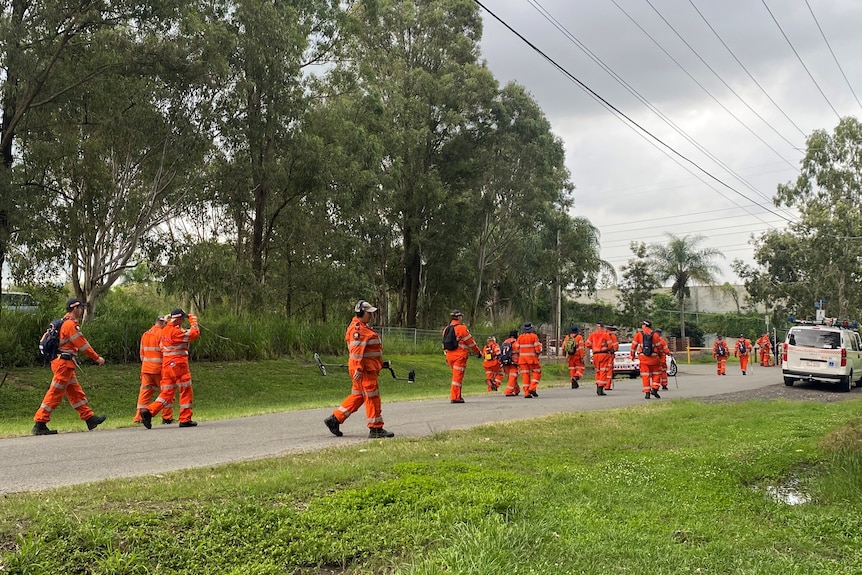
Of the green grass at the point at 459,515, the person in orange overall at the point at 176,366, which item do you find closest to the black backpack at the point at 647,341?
the green grass at the point at 459,515

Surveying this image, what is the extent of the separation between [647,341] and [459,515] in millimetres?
13606

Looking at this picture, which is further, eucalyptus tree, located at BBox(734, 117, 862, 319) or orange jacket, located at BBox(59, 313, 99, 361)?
eucalyptus tree, located at BBox(734, 117, 862, 319)

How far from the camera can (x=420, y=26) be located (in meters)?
40.0

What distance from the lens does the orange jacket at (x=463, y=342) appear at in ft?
44.1

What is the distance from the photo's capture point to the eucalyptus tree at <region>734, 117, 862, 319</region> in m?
48.9

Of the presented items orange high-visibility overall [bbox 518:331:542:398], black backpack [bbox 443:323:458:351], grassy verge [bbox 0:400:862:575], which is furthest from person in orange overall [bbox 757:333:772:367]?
grassy verge [bbox 0:400:862:575]

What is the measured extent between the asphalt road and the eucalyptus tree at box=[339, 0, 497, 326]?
23.4 m

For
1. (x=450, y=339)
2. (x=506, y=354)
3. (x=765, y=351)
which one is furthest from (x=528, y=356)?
(x=765, y=351)

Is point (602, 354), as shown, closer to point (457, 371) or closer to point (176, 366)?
point (457, 371)

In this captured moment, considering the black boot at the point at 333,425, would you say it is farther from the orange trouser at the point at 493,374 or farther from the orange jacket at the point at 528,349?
the orange trouser at the point at 493,374

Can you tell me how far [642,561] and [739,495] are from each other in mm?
2567

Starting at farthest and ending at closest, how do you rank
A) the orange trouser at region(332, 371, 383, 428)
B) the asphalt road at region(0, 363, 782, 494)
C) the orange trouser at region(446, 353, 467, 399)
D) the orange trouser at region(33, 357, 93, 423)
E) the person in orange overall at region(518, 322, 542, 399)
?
the person in orange overall at region(518, 322, 542, 399) → the orange trouser at region(446, 353, 467, 399) → the orange trouser at region(33, 357, 93, 423) → the orange trouser at region(332, 371, 383, 428) → the asphalt road at region(0, 363, 782, 494)

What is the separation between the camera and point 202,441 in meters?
9.66

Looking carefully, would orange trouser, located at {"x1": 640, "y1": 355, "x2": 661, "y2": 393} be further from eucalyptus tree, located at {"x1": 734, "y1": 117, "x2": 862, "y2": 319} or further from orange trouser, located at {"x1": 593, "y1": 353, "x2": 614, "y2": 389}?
eucalyptus tree, located at {"x1": 734, "y1": 117, "x2": 862, "y2": 319}
